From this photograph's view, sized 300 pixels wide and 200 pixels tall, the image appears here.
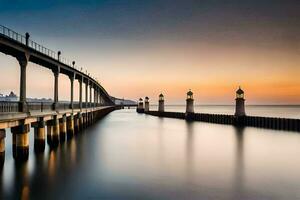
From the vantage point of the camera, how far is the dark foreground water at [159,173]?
17.7 meters

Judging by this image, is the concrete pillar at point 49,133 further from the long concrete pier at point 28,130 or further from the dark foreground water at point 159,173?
the dark foreground water at point 159,173

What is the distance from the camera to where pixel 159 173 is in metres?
22.8

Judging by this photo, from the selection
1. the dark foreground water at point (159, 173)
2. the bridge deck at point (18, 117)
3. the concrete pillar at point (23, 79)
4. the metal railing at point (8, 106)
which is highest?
the concrete pillar at point (23, 79)

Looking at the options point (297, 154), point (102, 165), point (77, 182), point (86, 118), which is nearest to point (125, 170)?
point (102, 165)

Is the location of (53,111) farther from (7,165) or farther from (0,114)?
(0,114)

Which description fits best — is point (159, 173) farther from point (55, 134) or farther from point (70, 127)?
point (70, 127)

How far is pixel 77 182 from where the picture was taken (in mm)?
20016

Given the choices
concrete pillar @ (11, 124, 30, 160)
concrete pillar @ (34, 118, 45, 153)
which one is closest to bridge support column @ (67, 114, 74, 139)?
concrete pillar @ (34, 118, 45, 153)

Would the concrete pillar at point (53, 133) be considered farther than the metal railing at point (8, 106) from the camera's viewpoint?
Yes

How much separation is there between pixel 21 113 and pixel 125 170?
8.55m

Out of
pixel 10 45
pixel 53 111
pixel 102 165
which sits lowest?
pixel 102 165

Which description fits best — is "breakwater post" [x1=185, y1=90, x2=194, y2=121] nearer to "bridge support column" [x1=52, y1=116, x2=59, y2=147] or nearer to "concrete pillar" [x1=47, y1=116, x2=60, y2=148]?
"bridge support column" [x1=52, y1=116, x2=59, y2=147]

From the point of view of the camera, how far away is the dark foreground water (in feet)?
57.9

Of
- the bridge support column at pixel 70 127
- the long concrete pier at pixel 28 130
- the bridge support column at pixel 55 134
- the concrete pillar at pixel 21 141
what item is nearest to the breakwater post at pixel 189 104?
the bridge support column at pixel 70 127
